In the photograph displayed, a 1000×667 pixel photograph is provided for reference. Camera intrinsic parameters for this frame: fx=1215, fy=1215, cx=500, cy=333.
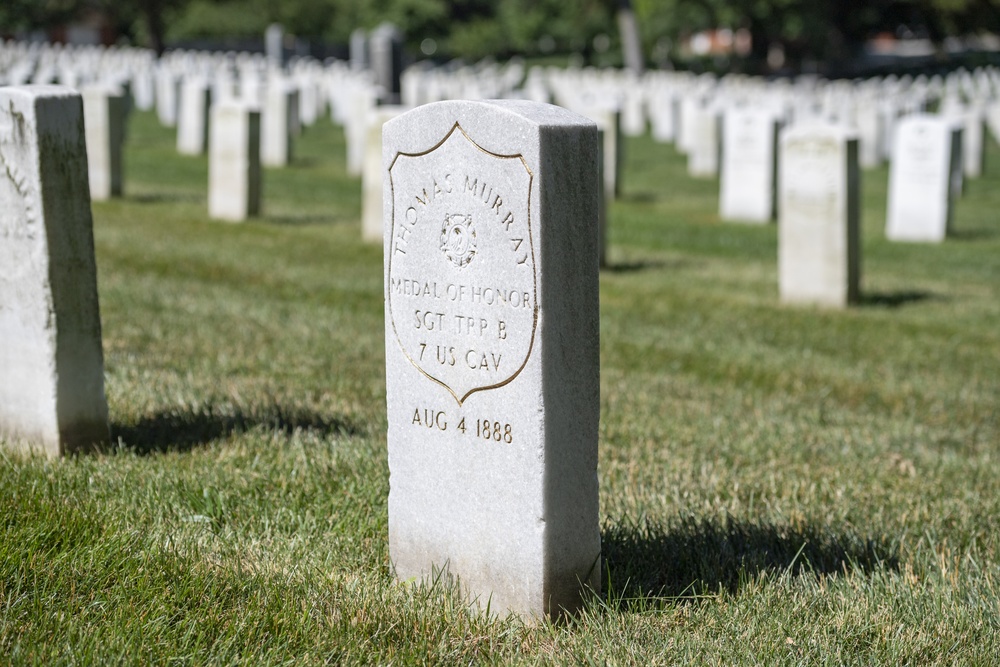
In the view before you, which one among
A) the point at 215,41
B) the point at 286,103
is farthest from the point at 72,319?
the point at 215,41

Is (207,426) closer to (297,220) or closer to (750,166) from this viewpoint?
(297,220)

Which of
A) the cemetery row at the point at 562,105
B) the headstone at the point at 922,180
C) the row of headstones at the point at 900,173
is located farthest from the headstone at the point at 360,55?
the headstone at the point at 922,180

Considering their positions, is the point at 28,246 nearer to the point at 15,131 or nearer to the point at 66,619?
the point at 15,131

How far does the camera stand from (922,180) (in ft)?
44.8

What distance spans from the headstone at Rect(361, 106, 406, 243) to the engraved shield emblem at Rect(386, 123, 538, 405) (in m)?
7.99

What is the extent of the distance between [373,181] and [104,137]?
3717mm

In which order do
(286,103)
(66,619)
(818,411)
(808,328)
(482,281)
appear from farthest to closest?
(286,103)
(808,328)
(818,411)
(482,281)
(66,619)

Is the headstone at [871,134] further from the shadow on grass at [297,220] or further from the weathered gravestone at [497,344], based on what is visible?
the weathered gravestone at [497,344]

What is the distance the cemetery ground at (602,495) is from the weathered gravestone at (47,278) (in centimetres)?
25

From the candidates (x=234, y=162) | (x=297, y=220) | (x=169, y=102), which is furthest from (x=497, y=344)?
(x=169, y=102)

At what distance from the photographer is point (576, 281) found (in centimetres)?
318

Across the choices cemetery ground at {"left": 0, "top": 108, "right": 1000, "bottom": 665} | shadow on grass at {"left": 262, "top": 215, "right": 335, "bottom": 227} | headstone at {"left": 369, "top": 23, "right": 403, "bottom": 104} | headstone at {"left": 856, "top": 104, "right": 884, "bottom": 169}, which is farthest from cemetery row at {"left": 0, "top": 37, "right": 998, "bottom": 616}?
headstone at {"left": 856, "top": 104, "right": 884, "bottom": 169}

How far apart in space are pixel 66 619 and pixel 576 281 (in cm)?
154

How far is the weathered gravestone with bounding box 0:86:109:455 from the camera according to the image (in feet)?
14.3
